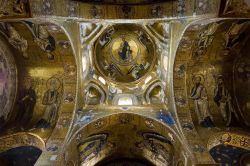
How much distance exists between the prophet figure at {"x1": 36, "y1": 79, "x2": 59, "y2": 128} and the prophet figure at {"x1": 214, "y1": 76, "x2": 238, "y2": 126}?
734cm

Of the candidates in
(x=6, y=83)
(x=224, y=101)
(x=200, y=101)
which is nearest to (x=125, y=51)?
(x=200, y=101)

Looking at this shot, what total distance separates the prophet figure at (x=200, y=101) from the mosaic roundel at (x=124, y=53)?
2.50 metres

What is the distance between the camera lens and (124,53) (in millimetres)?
15086

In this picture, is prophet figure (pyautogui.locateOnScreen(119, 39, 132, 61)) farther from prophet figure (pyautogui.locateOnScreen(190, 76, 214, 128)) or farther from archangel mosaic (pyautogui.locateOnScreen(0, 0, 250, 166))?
prophet figure (pyautogui.locateOnScreen(190, 76, 214, 128))

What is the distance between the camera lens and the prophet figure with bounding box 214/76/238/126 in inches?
520

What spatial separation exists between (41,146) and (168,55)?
6.82m

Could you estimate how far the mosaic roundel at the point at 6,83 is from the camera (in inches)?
506

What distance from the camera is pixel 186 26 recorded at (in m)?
11.8

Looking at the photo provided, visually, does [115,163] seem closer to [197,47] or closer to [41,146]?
[41,146]

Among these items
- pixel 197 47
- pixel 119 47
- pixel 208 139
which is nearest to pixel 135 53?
pixel 119 47

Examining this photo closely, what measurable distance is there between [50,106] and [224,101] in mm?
7945

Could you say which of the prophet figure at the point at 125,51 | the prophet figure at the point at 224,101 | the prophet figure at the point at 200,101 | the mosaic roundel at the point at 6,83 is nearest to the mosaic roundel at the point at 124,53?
the prophet figure at the point at 125,51

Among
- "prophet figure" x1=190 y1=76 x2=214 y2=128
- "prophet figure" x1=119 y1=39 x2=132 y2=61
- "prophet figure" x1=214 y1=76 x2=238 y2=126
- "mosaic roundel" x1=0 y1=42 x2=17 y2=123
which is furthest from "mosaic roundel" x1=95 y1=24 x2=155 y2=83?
"mosaic roundel" x1=0 y1=42 x2=17 y2=123

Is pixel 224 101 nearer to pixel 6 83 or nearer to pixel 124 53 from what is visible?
pixel 124 53
